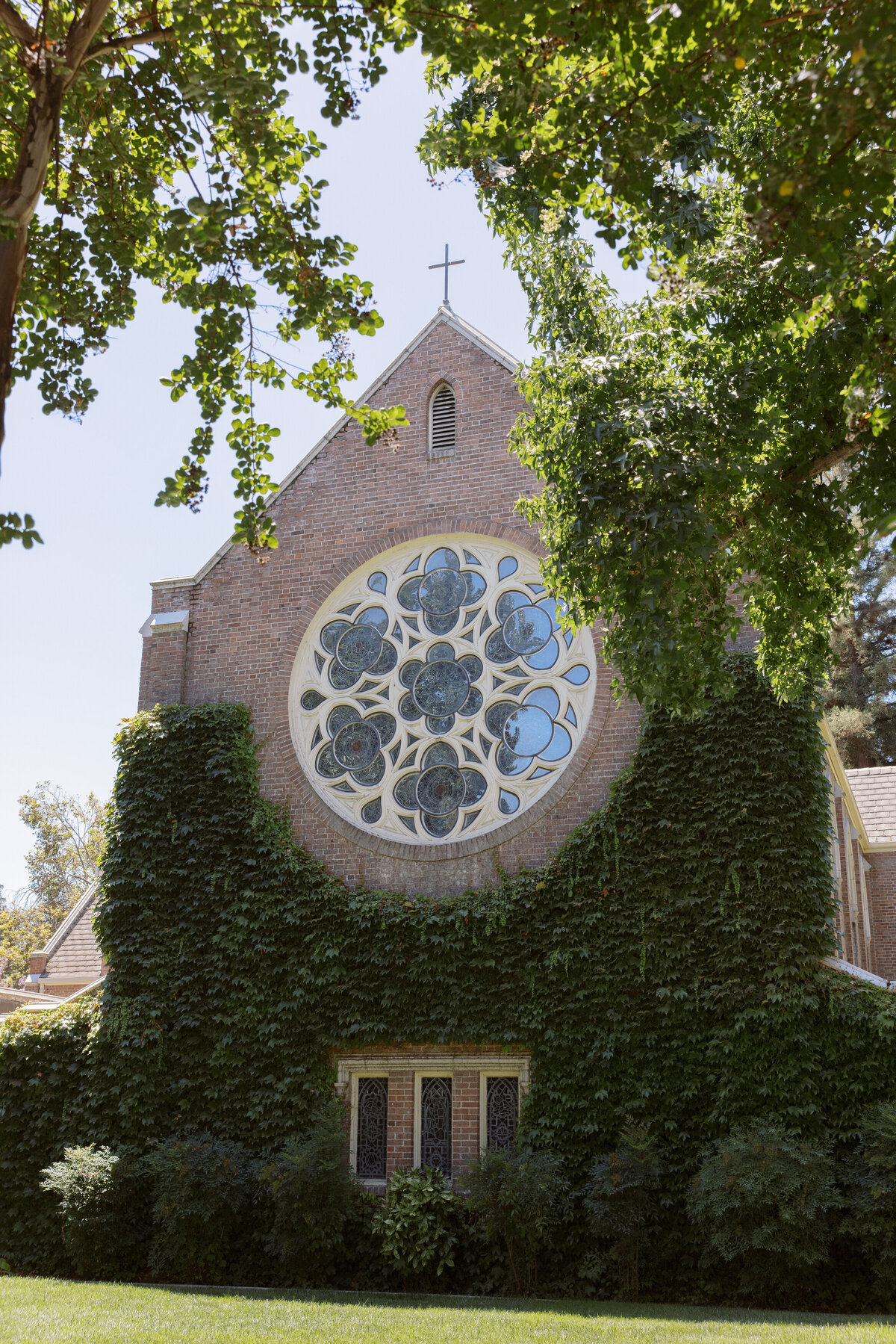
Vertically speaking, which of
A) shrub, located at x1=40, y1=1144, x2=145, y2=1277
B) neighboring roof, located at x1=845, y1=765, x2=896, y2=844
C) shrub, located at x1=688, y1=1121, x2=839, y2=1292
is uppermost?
neighboring roof, located at x1=845, y1=765, x2=896, y2=844

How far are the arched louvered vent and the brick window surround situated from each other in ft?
24.5

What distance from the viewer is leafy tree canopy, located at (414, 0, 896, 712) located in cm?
576

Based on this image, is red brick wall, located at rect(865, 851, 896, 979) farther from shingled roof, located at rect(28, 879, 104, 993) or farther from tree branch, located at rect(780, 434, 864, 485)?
tree branch, located at rect(780, 434, 864, 485)

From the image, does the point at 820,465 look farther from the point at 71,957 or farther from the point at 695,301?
the point at 71,957

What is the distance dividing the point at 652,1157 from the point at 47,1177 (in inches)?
276

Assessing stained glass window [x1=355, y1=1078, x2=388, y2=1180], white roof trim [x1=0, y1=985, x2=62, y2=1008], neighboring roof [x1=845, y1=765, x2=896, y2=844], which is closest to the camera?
stained glass window [x1=355, y1=1078, x2=388, y2=1180]

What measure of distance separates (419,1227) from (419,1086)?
168cm

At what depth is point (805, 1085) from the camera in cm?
1096

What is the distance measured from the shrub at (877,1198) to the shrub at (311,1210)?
4907 mm

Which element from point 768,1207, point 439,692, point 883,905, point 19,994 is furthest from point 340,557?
point 19,994

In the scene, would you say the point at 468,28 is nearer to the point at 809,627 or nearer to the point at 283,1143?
the point at 809,627

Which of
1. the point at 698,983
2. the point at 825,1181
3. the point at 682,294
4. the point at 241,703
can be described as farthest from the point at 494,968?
the point at 682,294

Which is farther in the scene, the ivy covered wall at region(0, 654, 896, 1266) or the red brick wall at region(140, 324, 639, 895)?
the red brick wall at region(140, 324, 639, 895)

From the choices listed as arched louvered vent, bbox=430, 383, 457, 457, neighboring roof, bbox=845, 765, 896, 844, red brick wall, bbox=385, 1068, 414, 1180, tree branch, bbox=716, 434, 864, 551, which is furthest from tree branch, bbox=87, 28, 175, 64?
neighboring roof, bbox=845, 765, 896, 844
